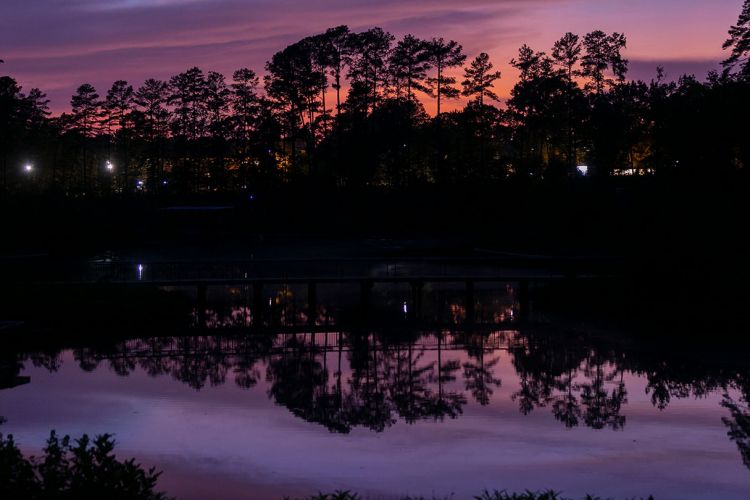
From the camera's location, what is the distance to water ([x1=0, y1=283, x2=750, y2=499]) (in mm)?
20609

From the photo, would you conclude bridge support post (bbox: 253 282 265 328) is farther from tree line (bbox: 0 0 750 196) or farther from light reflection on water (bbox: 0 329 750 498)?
tree line (bbox: 0 0 750 196)

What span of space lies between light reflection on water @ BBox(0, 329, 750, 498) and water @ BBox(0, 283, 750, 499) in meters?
0.07

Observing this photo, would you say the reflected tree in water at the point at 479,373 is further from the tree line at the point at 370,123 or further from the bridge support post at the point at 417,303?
the tree line at the point at 370,123

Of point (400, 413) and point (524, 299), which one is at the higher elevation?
point (524, 299)

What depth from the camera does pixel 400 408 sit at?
28.1 meters

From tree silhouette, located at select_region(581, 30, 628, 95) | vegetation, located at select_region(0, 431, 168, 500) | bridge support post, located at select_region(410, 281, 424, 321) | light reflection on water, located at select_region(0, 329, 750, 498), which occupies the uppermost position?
tree silhouette, located at select_region(581, 30, 628, 95)

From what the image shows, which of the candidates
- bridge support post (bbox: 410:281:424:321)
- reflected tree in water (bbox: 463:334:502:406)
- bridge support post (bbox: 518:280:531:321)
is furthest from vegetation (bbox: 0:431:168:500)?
bridge support post (bbox: 518:280:531:321)

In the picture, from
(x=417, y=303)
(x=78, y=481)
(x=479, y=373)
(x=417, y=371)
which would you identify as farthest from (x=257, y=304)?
(x=78, y=481)

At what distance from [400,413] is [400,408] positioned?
0.72 metres

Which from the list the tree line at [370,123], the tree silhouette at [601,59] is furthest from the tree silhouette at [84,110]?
the tree silhouette at [601,59]

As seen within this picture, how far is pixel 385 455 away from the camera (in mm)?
22359

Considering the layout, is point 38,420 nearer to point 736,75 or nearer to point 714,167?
point 714,167

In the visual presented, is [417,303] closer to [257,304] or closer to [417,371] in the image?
[257,304]

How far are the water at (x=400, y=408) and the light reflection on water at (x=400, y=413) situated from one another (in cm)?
7
